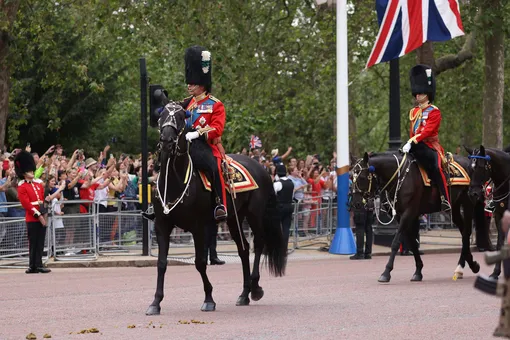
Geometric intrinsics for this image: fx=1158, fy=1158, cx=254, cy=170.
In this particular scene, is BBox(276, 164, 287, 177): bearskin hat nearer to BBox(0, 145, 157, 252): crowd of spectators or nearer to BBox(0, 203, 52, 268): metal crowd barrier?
BBox(0, 145, 157, 252): crowd of spectators

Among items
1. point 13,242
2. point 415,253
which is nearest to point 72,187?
point 13,242

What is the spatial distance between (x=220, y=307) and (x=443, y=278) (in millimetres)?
5218

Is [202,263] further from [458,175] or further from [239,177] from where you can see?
[458,175]

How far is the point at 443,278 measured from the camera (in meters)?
17.5

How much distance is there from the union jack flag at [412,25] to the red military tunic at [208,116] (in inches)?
417

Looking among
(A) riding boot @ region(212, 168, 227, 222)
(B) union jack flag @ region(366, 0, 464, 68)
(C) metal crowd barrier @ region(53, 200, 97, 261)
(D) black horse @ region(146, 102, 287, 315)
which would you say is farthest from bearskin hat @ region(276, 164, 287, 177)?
(A) riding boot @ region(212, 168, 227, 222)

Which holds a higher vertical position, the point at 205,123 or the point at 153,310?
the point at 205,123

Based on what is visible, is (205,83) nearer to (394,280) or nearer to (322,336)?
(322,336)

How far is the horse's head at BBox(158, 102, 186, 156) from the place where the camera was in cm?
1243

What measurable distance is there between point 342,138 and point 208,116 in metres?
10.4

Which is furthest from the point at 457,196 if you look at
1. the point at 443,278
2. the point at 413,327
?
the point at 413,327

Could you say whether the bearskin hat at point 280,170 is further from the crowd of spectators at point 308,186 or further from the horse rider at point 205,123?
the horse rider at point 205,123

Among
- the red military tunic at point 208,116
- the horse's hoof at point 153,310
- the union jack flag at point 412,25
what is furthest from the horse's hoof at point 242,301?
the union jack flag at point 412,25

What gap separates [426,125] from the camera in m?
17.2
